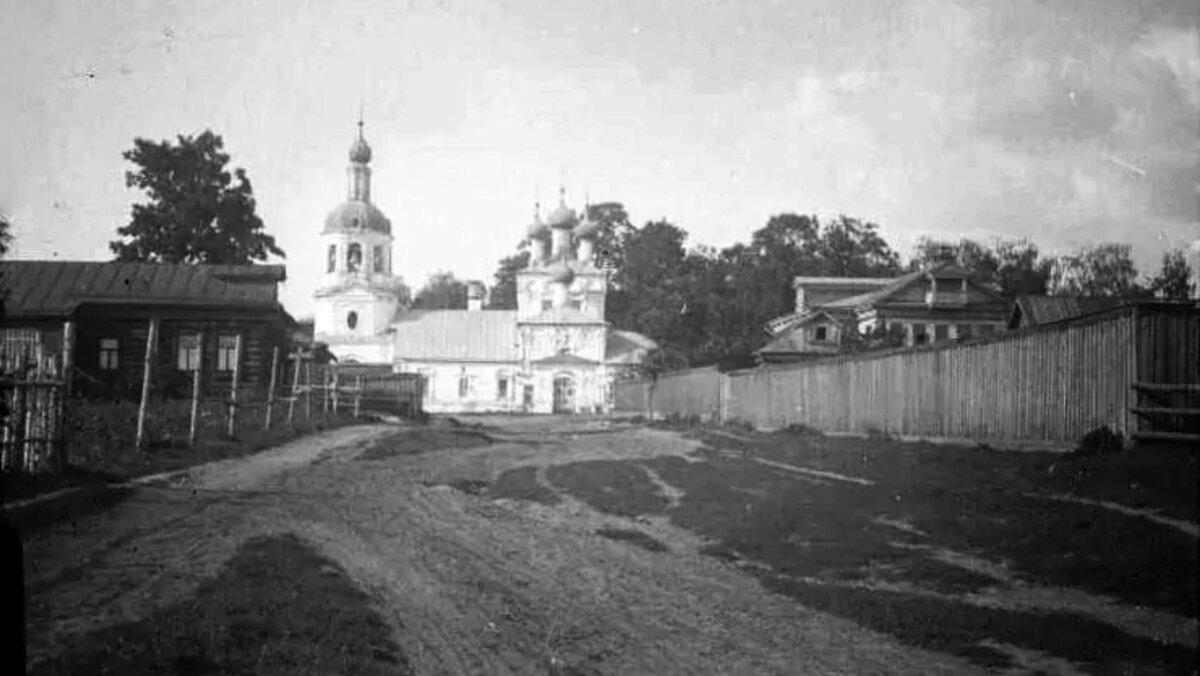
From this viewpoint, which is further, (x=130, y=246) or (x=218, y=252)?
(x=218, y=252)

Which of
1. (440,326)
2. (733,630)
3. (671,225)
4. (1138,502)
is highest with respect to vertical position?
(671,225)

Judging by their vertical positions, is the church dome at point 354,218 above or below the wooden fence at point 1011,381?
above

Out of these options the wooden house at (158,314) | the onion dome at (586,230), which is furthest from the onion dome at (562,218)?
the wooden house at (158,314)

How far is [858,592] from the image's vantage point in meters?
9.10

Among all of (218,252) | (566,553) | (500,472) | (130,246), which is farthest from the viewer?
(218,252)

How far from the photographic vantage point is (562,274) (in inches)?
3255

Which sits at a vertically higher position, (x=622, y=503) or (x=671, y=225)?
(x=671, y=225)

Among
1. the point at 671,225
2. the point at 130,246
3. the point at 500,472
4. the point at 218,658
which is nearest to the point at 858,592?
the point at 218,658

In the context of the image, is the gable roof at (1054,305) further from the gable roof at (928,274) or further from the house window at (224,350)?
the house window at (224,350)

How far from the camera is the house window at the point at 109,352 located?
127ft

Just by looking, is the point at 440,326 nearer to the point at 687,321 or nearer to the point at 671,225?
the point at 687,321

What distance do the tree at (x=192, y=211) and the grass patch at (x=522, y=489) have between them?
31690 millimetres

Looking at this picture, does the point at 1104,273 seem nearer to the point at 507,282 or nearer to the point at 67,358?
the point at 67,358

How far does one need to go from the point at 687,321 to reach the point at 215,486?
59808mm
